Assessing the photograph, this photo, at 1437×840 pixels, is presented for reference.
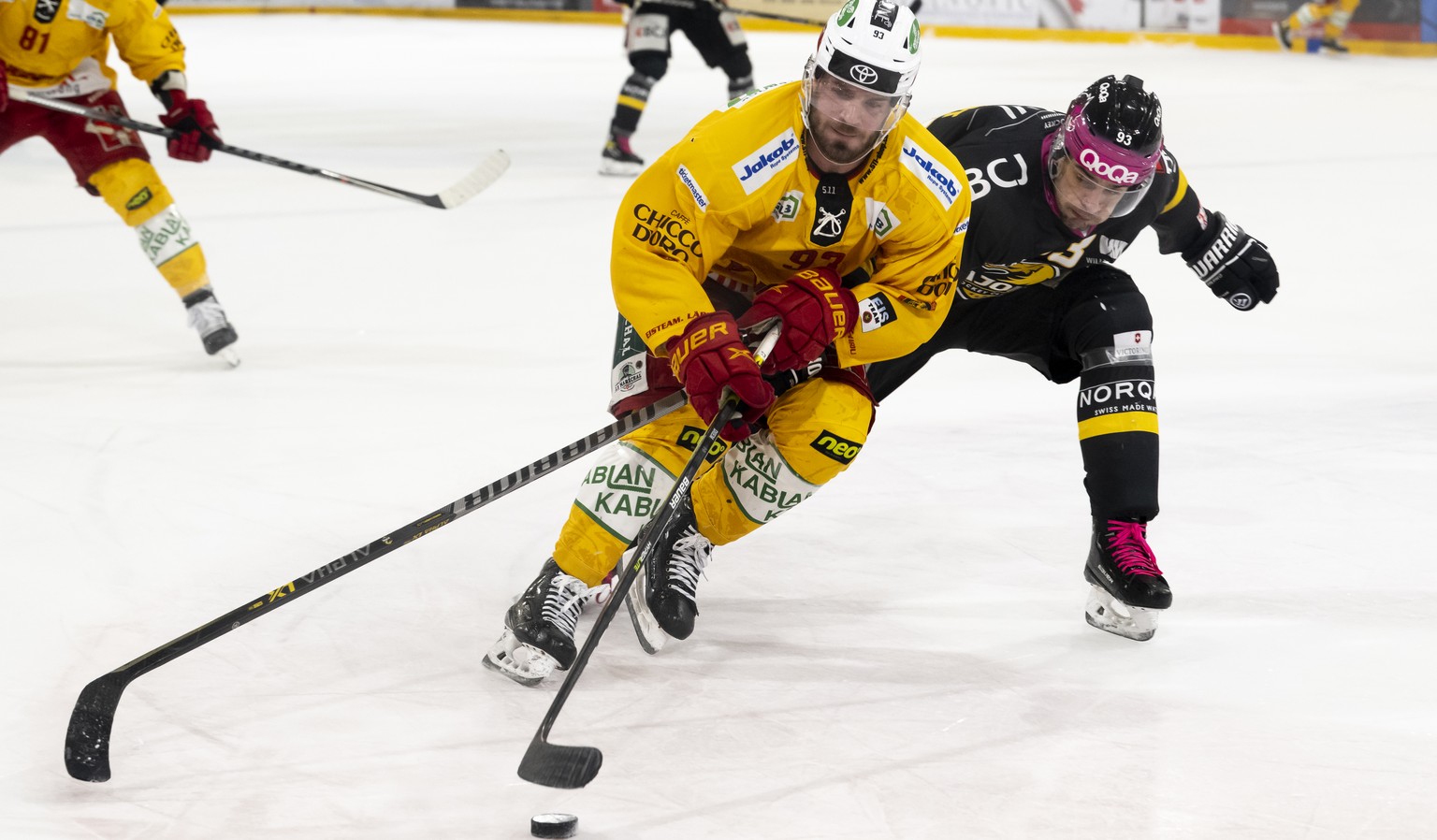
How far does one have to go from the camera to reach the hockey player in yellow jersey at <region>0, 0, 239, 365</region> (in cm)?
395

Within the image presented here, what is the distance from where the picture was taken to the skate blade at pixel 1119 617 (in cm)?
249

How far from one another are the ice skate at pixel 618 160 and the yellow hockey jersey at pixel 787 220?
14.9 feet

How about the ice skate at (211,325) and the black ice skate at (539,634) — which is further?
the ice skate at (211,325)

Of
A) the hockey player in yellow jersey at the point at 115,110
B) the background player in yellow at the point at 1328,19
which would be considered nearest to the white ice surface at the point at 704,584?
the hockey player in yellow jersey at the point at 115,110

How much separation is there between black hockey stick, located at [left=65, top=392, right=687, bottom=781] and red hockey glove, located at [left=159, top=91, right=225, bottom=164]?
7.27ft

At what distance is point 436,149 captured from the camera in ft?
24.9

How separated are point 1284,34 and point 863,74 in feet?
34.1

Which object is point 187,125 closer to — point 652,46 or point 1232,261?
point 1232,261

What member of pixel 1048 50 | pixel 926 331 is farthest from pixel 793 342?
pixel 1048 50

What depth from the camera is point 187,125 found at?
4.11 metres

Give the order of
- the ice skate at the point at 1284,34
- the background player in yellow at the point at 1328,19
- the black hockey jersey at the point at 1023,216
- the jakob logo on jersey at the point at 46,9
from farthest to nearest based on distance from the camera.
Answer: the ice skate at the point at 1284,34 → the background player in yellow at the point at 1328,19 → the jakob logo on jersey at the point at 46,9 → the black hockey jersey at the point at 1023,216

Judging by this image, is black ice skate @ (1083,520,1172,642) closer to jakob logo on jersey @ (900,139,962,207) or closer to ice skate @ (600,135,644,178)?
jakob logo on jersey @ (900,139,962,207)

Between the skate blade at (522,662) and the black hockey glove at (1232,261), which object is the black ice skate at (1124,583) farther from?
the skate blade at (522,662)

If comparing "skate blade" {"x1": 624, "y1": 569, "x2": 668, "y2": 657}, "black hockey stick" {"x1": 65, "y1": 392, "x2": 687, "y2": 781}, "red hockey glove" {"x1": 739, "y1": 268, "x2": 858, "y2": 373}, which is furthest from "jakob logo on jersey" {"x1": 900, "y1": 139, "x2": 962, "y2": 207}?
"skate blade" {"x1": 624, "y1": 569, "x2": 668, "y2": 657}
